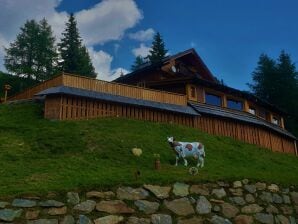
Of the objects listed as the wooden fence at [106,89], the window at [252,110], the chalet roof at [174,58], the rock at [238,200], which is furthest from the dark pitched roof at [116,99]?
the rock at [238,200]

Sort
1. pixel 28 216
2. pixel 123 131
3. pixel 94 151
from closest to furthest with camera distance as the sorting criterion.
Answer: pixel 28 216
pixel 94 151
pixel 123 131

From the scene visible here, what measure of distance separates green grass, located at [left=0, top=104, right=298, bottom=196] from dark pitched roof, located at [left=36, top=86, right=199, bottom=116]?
159cm

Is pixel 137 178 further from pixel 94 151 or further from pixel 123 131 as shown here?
pixel 123 131

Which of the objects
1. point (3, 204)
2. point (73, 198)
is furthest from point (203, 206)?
point (3, 204)

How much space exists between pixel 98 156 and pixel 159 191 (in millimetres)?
5078

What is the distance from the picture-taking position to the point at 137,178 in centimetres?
1712

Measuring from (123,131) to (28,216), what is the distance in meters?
12.2

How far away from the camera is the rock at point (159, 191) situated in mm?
16500

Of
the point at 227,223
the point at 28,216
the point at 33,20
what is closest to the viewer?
the point at 28,216

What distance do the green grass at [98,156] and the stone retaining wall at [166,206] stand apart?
1.47 feet

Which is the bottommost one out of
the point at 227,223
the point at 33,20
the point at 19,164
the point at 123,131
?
the point at 227,223

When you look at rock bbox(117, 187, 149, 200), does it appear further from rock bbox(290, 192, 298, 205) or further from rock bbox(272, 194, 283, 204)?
rock bbox(290, 192, 298, 205)

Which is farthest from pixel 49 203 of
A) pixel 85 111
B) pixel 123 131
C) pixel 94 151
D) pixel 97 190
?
pixel 85 111

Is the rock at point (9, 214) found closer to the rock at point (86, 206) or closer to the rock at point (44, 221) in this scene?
the rock at point (44, 221)
